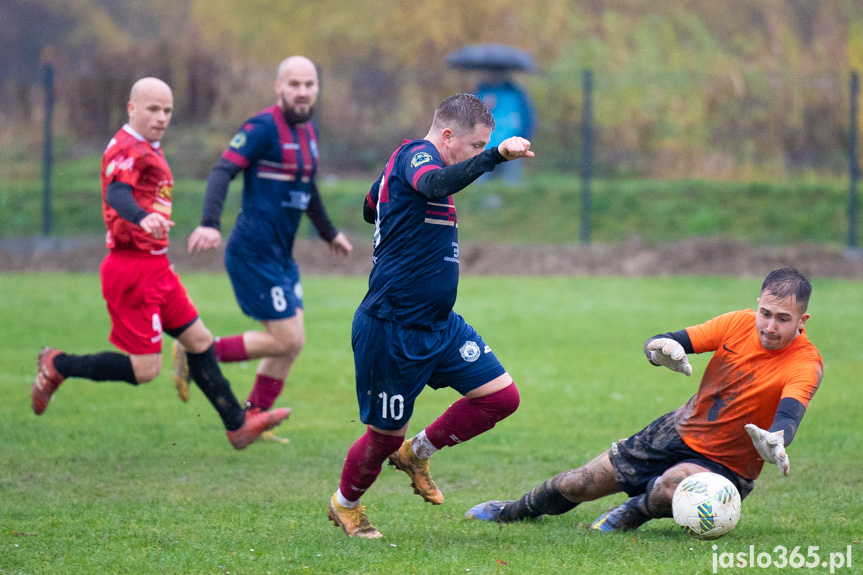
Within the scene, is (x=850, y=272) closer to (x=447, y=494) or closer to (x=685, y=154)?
(x=685, y=154)

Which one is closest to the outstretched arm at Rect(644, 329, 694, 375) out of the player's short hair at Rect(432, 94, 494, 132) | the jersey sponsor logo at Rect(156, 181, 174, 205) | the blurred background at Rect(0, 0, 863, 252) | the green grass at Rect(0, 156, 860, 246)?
the player's short hair at Rect(432, 94, 494, 132)

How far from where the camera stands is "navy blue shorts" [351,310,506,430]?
456 centimetres

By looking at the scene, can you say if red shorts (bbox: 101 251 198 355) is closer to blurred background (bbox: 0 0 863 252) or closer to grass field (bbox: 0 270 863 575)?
grass field (bbox: 0 270 863 575)

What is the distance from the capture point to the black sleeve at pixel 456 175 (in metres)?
4.05

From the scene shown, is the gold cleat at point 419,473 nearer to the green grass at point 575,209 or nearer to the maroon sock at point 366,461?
the maroon sock at point 366,461

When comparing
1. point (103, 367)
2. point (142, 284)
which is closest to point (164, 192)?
point (142, 284)

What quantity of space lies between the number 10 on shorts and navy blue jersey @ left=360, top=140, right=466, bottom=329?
345mm

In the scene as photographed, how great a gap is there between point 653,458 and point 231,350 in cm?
341

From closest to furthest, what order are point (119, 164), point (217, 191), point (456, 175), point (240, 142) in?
point (456, 175) < point (119, 164) < point (217, 191) < point (240, 142)

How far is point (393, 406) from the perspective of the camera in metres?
4.59

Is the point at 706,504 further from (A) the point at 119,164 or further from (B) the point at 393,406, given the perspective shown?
(A) the point at 119,164

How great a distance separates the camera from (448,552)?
14.4ft

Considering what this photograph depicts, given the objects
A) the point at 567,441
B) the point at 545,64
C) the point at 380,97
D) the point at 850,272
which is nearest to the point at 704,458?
the point at 567,441

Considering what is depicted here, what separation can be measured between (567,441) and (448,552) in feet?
8.50
